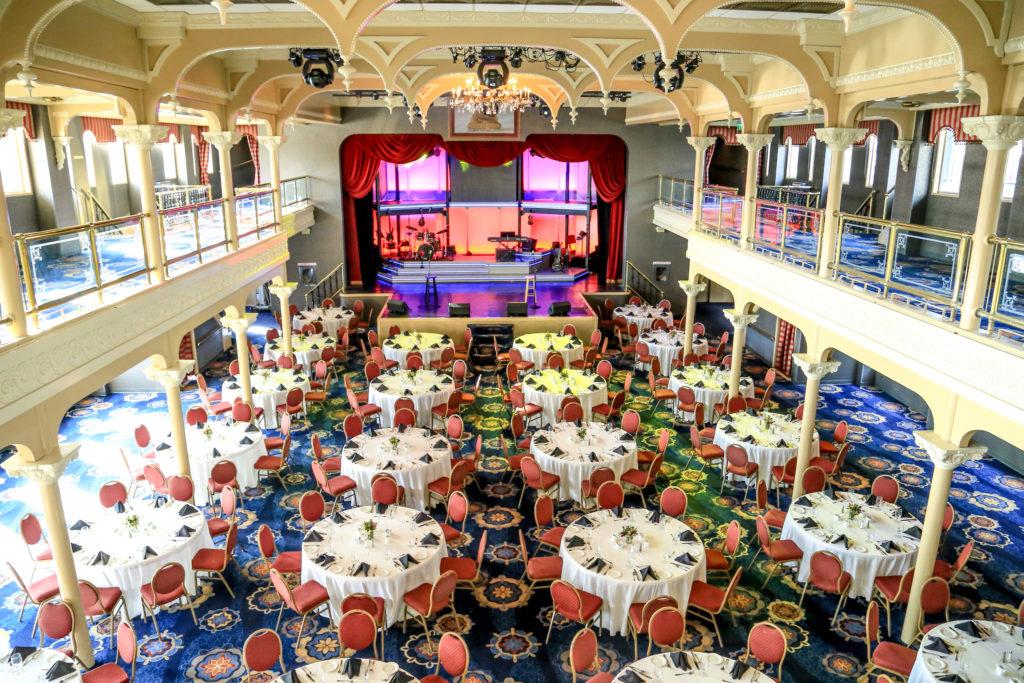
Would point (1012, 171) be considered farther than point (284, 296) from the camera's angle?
No

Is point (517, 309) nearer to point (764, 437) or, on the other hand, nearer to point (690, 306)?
point (690, 306)

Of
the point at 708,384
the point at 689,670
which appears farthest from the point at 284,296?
the point at 689,670

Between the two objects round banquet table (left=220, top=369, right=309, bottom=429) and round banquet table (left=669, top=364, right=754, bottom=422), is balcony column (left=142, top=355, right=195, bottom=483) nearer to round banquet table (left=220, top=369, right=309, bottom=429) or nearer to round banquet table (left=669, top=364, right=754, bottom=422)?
round banquet table (left=220, top=369, right=309, bottom=429)

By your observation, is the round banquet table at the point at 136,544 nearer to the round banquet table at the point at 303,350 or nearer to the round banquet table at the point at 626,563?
the round banquet table at the point at 626,563

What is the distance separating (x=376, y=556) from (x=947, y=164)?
49.3 feet

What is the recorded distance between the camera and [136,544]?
8.80m

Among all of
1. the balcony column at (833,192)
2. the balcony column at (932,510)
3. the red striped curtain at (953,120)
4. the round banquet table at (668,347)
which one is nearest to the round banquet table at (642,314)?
the round banquet table at (668,347)

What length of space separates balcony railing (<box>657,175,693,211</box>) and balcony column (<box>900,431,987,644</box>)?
12.6 m

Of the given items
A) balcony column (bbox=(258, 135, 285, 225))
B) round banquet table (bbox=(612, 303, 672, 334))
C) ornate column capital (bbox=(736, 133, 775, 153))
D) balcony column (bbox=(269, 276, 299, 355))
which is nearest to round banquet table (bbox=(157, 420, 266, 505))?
balcony column (bbox=(269, 276, 299, 355))

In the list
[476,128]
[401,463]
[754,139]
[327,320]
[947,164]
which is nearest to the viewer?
[401,463]

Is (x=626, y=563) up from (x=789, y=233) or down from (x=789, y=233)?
down

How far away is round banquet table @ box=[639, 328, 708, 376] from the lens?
18250 mm

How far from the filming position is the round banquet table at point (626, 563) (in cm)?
817

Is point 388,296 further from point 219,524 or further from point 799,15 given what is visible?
point 799,15
